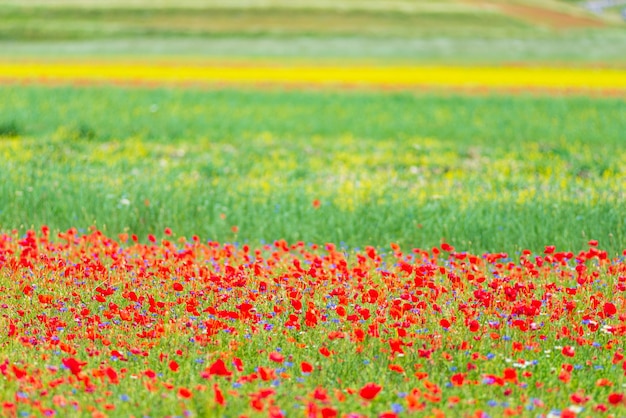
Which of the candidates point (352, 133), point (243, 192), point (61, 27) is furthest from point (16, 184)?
point (61, 27)

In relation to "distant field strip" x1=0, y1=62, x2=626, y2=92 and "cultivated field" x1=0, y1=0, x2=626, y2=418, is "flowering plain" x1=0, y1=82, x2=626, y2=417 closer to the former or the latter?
"cultivated field" x1=0, y1=0, x2=626, y2=418

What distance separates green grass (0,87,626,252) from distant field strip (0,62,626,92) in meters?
6.51

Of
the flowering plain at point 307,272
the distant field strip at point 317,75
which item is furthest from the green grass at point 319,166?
the distant field strip at point 317,75

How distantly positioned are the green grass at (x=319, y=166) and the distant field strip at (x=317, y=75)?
21.4ft

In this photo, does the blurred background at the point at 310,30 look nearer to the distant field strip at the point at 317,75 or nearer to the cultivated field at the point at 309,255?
the distant field strip at the point at 317,75

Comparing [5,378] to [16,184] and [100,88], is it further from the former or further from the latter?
[100,88]

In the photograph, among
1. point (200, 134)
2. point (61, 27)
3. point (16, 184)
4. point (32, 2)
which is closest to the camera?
point (16, 184)

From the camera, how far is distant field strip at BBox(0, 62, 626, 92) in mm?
34031

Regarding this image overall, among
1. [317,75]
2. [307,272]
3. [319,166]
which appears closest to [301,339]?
[307,272]

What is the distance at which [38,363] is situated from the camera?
5531 millimetres

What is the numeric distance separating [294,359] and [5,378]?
5.72ft

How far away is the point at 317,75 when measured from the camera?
40719 mm

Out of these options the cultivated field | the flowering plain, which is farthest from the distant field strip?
the flowering plain

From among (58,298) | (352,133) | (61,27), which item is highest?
(58,298)
